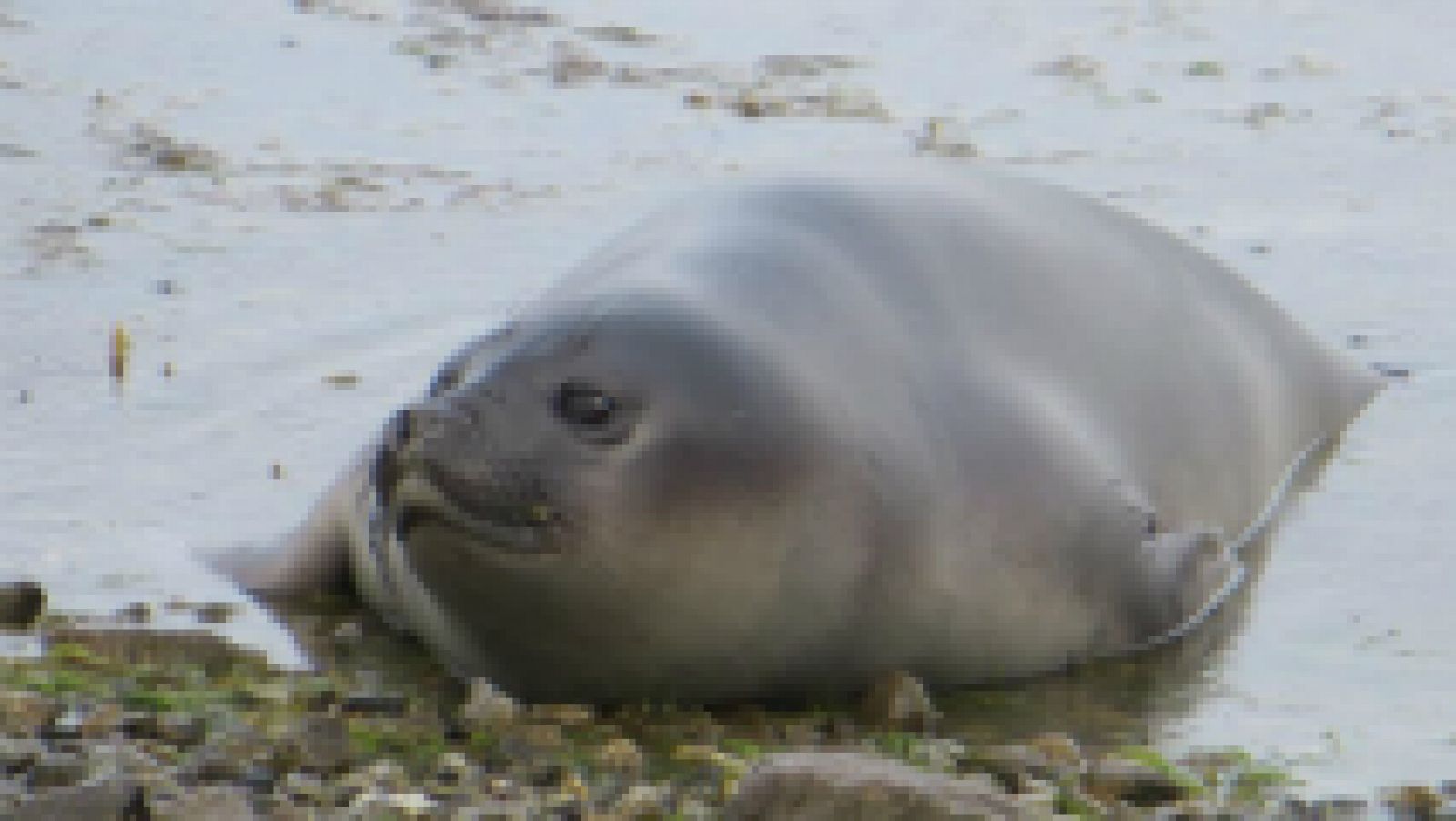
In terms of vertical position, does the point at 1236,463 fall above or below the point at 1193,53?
below

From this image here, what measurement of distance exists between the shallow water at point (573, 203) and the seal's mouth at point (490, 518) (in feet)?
2.77

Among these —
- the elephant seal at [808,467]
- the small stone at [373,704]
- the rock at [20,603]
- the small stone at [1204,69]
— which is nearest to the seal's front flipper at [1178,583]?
the elephant seal at [808,467]

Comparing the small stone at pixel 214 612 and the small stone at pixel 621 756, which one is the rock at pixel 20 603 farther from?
the small stone at pixel 621 756

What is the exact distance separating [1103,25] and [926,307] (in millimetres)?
8501

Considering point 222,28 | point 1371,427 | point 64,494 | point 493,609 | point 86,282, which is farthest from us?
point 222,28

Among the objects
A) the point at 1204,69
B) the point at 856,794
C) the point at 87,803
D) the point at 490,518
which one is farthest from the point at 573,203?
the point at 856,794

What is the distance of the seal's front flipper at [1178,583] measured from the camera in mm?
4633

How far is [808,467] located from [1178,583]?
0.99 m

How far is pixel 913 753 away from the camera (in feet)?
12.8

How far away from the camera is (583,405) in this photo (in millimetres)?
3859

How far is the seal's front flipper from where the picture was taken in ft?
15.2

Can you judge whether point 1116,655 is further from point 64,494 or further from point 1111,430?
point 64,494

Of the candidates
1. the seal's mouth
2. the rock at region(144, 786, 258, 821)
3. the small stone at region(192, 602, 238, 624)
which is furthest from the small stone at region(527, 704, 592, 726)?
the small stone at region(192, 602, 238, 624)

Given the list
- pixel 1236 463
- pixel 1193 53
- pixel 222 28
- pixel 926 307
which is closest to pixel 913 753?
pixel 926 307
